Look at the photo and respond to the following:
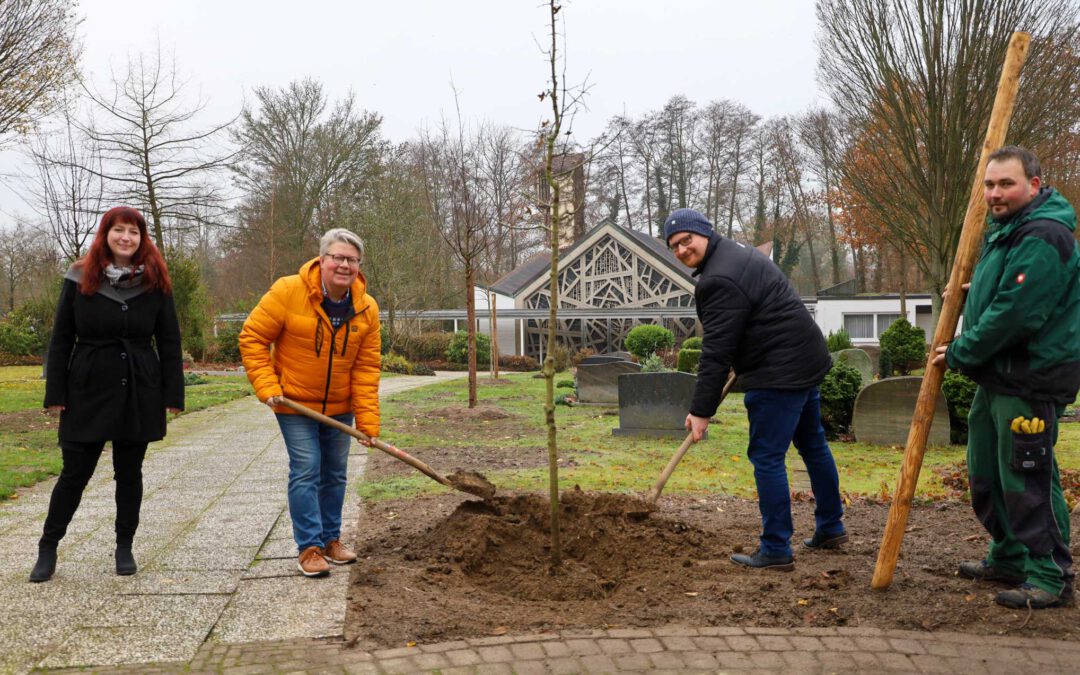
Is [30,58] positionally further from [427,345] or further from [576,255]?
[576,255]

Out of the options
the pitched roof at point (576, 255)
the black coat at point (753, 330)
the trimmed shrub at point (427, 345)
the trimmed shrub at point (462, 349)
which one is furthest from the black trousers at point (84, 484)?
the pitched roof at point (576, 255)

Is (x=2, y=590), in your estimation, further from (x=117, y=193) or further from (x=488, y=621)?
(x=117, y=193)

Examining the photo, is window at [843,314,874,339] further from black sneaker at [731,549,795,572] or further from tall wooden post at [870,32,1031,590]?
tall wooden post at [870,32,1031,590]

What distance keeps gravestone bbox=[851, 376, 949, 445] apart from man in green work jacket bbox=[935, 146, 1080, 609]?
5.70m

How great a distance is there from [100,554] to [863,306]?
37.5m

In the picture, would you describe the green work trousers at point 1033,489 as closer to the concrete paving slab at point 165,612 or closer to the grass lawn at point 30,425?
the concrete paving slab at point 165,612

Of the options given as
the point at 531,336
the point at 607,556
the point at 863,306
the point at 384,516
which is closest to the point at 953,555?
the point at 607,556

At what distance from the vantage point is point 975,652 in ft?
11.2

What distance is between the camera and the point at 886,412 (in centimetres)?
959

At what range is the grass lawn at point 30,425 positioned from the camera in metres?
7.70

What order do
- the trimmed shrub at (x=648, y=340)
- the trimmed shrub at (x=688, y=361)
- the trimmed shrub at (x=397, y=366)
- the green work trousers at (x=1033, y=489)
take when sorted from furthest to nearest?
the trimmed shrub at (x=648, y=340), the trimmed shrub at (x=397, y=366), the trimmed shrub at (x=688, y=361), the green work trousers at (x=1033, y=489)

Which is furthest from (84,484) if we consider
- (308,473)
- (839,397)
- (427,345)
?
(427,345)

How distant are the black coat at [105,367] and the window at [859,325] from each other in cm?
3713

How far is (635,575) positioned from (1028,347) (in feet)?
7.15
